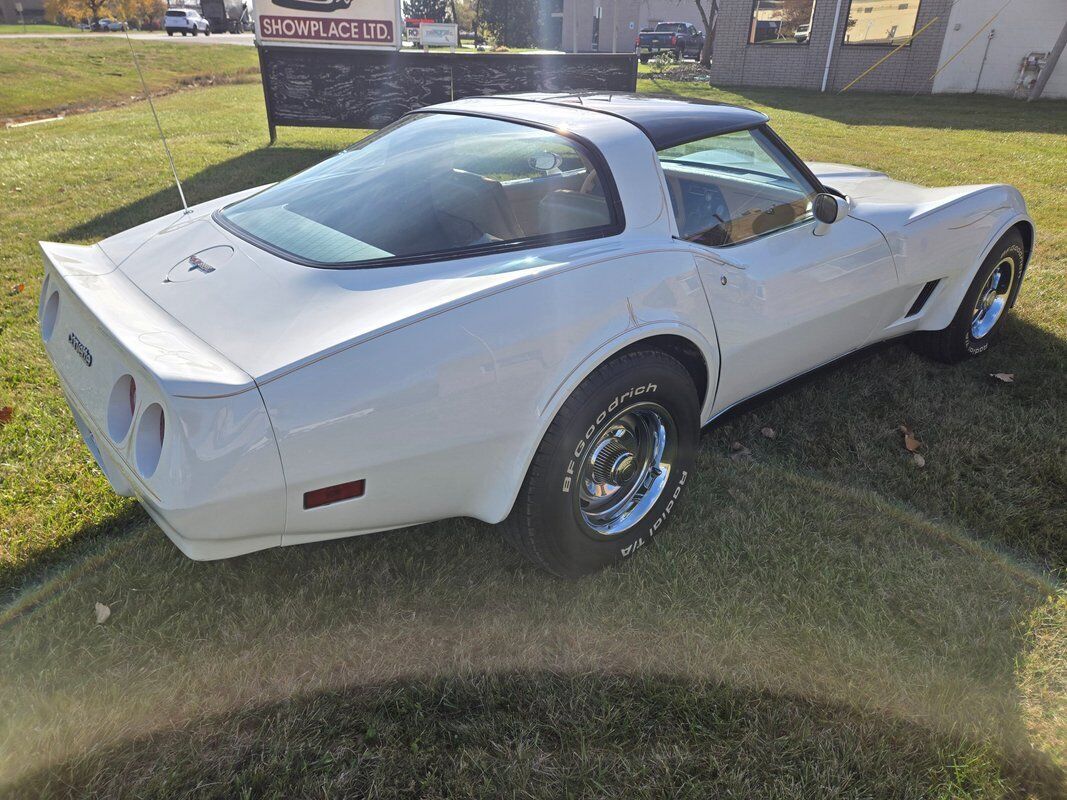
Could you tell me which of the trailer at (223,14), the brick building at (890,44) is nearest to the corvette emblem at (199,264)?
the brick building at (890,44)

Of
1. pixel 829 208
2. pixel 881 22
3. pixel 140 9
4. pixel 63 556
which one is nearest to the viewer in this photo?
pixel 63 556

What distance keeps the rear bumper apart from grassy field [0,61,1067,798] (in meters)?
0.55

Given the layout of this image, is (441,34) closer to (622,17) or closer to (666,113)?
(622,17)

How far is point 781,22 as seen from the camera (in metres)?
19.3

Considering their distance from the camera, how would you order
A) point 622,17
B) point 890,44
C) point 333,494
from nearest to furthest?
point 333,494 < point 890,44 < point 622,17

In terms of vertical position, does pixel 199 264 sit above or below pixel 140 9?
below

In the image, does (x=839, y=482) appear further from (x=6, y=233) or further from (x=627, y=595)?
(x=6, y=233)

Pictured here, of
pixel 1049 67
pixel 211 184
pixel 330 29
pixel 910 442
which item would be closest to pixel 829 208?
pixel 910 442

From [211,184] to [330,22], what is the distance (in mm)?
3918

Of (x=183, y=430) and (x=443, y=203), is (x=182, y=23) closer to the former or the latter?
(x=443, y=203)

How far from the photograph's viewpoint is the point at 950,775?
1.92 meters

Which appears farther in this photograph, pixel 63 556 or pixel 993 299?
pixel 993 299

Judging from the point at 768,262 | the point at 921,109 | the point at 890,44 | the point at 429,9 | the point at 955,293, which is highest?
the point at 429,9

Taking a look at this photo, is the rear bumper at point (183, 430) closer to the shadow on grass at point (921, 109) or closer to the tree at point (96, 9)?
the shadow on grass at point (921, 109)
